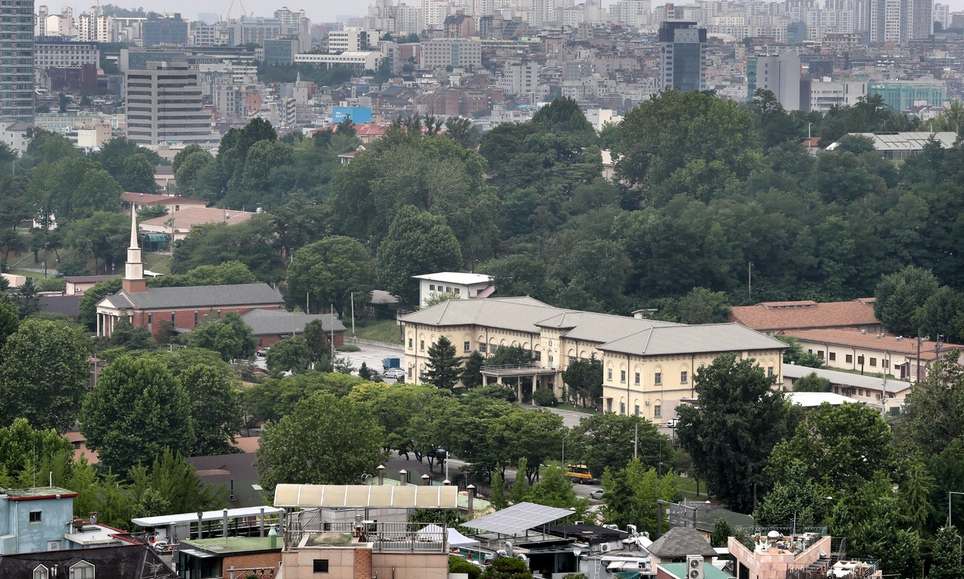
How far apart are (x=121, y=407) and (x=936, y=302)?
865 inches

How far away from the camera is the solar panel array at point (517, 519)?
3131 cm

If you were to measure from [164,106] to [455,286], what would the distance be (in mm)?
78475

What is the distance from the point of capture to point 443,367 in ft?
184

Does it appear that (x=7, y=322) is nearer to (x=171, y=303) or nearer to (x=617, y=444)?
(x=171, y=303)

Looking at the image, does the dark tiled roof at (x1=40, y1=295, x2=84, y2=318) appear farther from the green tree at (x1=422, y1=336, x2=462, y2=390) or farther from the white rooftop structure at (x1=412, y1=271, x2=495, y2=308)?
the green tree at (x1=422, y1=336, x2=462, y2=390)

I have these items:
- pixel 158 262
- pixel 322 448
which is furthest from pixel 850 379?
pixel 158 262

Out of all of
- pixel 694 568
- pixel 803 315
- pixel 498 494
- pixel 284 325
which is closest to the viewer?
pixel 694 568

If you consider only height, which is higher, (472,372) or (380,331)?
(472,372)

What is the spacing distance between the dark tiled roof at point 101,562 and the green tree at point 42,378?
2474cm

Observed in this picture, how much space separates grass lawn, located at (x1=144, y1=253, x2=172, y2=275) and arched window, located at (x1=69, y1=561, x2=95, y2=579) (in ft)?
179

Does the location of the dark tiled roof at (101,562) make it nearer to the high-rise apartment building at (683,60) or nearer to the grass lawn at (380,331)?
the grass lawn at (380,331)

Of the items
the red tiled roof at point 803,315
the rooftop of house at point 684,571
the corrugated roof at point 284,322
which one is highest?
the rooftop of house at point 684,571

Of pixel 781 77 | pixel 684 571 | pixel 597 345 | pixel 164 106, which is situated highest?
pixel 684 571

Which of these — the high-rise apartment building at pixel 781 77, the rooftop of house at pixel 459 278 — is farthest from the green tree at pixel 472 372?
the high-rise apartment building at pixel 781 77
